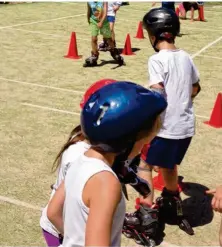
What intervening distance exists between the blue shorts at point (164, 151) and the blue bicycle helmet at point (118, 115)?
7.19 ft

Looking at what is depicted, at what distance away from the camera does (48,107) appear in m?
→ 7.77

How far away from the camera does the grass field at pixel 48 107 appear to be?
4.70m

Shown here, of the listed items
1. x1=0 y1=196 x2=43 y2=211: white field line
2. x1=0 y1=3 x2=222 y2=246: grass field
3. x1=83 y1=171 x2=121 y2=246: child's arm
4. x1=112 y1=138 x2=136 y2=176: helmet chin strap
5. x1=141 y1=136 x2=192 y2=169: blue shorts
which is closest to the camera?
x1=83 y1=171 x2=121 y2=246: child's arm

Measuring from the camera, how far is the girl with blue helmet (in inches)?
71.9

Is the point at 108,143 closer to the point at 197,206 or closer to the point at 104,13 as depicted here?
the point at 197,206

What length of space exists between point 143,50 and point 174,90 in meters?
8.69

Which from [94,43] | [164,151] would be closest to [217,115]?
[164,151]

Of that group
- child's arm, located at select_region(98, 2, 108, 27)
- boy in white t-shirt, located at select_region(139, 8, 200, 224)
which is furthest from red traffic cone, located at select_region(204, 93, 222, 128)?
child's arm, located at select_region(98, 2, 108, 27)

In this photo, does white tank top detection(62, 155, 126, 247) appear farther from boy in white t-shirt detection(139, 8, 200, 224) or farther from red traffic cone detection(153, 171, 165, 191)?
red traffic cone detection(153, 171, 165, 191)

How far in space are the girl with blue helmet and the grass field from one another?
7.92ft

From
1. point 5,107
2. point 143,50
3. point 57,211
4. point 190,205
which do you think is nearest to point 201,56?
point 143,50

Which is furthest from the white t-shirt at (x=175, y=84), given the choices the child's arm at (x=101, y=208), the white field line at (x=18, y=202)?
the child's arm at (x=101, y=208)

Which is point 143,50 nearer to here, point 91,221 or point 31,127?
point 31,127

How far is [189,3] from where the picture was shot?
18.0 m
